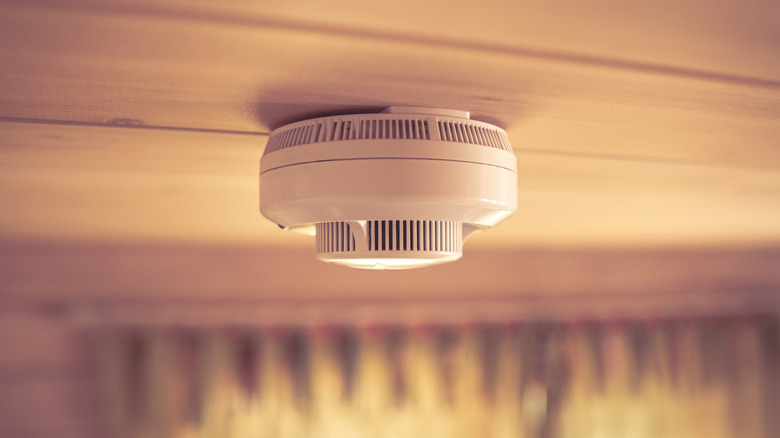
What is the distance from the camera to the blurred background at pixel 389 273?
1.28 ft

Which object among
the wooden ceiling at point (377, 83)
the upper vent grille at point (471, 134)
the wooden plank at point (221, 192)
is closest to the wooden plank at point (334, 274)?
the wooden plank at point (221, 192)

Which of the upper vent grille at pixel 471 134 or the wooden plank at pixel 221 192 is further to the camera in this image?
the wooden plank at pixel 221 192

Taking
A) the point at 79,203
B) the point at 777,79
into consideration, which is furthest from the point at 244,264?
the point at 777,79

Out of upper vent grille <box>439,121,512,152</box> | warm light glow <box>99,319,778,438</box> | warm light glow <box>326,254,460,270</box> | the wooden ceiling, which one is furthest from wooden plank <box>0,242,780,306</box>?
upper vent grille <box>439,121,512,152</box>

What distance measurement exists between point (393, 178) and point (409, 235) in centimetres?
9

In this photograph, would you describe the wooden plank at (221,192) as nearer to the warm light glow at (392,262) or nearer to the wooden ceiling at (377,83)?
the wooden ceiling at (377,83)

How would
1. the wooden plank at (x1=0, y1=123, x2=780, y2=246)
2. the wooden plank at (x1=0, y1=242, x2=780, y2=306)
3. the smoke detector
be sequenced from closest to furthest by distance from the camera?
1. the smoke detector
2. the wooden plank at (x1=0, y1=123, x2=780, y2=246)
3. the wooden plank at (x1=0, y1=242, x2=780, y2=306)

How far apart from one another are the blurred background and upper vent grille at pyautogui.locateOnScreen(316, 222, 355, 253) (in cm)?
10

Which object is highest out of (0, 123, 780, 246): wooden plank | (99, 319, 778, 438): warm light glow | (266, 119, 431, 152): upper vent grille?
(0, 123, 780, 246): wooden plank

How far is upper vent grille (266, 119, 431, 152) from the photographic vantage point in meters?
0.50

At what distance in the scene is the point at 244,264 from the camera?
196 centimetres

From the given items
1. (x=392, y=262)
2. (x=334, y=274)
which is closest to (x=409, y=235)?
(x=392, y=262)

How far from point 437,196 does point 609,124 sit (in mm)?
198

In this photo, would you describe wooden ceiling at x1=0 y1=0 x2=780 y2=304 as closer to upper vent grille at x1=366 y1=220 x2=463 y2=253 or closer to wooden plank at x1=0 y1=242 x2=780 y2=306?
upper vent grille at x1=366 y1=220 x2=463 y2=253
